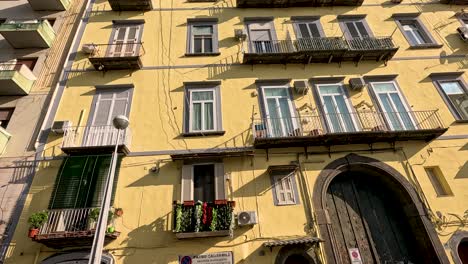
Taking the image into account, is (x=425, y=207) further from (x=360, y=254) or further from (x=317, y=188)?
(x=317, y=188)

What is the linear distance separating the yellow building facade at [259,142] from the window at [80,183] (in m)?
0.05

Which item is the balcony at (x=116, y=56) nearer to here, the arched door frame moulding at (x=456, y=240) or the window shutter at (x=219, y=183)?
the window shutter at (x=219, y=183)

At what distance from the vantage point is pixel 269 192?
10266 millimetres

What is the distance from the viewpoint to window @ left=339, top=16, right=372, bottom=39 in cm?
1477

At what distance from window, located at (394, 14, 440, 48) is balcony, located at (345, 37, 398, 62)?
1978 mm

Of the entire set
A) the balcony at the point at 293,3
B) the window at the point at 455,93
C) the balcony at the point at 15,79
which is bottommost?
the window at the point at 455,93

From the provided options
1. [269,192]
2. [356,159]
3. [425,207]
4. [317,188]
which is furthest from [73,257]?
[425,207]

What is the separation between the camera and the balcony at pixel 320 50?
1310cm

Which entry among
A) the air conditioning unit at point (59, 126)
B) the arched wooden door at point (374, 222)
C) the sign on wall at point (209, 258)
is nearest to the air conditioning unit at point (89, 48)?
the air conditioning unit at point (59, 126)

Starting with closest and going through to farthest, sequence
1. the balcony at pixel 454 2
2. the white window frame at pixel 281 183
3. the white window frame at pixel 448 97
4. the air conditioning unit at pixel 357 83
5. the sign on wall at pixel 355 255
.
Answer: the sign on wall at pixel 355 255 → the white window frame at pixel 281 183 → the white window frame at pixel 448 97 → the air conditioning unit at pixel 357 83 → the balcony at pixel 454 2

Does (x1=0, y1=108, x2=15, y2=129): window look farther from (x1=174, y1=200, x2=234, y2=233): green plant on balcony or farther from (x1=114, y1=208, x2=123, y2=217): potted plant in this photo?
(x1=174, y1=200, x2=234, y2=233): green plant on balcony

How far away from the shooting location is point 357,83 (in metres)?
12.6

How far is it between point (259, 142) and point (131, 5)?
11.6 metres

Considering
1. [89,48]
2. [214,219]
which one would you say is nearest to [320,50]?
[214,219]
